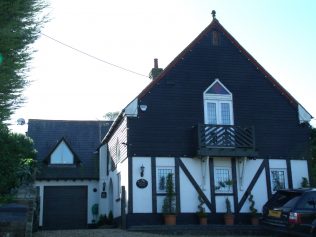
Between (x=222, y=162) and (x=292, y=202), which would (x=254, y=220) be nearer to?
(x=222, y=162)

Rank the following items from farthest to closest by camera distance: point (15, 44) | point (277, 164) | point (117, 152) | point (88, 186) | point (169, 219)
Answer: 1. point (88, 186)
2. point (117, 152)
3. point (277, 164)
4. point (169, 219)
5. point (15, 44)

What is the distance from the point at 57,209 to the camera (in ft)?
90.1

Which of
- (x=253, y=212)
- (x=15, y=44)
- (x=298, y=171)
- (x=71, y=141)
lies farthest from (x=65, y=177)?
(x=15, y=44)

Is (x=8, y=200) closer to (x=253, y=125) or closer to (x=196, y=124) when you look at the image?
(x=196, y=124)

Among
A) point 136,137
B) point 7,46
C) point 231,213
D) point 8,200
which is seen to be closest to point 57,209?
point 136,137

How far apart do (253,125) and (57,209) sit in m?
12.3

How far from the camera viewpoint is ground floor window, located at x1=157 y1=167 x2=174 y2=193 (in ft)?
69.2

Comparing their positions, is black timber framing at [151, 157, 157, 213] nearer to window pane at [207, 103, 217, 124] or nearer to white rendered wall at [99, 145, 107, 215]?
window pane at [207, 103, 217, 124]

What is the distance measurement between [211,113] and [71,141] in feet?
36.2

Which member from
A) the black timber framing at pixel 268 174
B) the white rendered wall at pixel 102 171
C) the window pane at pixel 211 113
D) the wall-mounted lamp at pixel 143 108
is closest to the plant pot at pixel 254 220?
the black timber framing at pixel 268 174

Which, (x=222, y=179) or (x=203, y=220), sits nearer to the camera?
(x=203, y=220)

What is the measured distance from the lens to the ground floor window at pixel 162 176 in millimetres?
21078

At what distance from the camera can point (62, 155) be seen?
94.0ft

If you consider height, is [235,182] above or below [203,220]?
above
